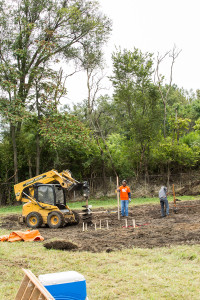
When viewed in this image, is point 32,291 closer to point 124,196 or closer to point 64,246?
point 64,246

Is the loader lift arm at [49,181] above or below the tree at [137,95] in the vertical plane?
below

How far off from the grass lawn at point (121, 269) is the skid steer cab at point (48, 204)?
4154 mm

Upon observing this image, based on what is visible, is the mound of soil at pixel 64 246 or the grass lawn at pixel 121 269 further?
the mound of soil at pixel 64 246

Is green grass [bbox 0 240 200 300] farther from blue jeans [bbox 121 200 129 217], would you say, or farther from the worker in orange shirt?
blue jeans [bbox 121 200 129 217]

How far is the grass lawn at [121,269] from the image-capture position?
5.56m

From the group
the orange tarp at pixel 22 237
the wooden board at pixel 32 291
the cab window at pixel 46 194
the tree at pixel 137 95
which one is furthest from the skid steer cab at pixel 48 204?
the tree at pixel 137 95

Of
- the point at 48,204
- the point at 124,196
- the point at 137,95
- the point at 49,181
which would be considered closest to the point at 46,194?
the point at 48,204

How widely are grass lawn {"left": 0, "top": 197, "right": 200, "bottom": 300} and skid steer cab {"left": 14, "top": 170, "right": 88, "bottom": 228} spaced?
164 inches

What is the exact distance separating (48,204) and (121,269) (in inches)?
296

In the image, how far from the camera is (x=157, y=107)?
30.0 m

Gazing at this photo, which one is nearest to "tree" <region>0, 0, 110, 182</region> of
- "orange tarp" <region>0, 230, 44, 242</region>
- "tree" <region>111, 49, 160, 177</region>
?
"tree" <region>111, 49, 160, 177</region>

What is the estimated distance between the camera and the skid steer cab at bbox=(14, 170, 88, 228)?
544 inches

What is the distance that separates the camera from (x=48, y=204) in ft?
45.8

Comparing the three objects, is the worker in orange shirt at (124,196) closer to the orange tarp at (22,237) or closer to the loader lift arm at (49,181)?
the loader lift arm at (49,181)
